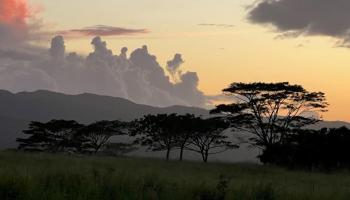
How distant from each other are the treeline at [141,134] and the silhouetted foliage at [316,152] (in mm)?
12631

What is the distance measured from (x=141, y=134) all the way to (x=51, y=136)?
43.3ft

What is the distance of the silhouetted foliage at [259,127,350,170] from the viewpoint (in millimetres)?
45562

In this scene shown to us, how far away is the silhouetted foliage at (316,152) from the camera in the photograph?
4556 cm

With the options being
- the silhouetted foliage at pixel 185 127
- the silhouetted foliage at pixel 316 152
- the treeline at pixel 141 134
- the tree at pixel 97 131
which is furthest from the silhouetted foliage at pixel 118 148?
the silhouetted foliage at pixel 316 152

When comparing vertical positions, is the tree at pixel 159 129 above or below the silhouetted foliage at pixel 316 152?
above

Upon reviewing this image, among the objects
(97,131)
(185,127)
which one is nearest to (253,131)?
(185,127)

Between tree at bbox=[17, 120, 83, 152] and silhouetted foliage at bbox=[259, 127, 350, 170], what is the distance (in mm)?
35060

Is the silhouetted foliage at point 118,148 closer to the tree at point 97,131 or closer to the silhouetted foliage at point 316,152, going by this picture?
the tree at point 97,131

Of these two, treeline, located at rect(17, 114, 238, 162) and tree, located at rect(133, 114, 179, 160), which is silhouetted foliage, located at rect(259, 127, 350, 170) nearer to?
treeline, located at rect(17, 114, 238, 162)

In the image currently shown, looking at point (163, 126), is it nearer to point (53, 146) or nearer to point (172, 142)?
point (172, 142)

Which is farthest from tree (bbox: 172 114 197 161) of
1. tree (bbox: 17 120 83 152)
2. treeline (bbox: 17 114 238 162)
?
tree (bbox: 17 120 83 152)

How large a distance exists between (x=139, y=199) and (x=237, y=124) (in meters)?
50.5

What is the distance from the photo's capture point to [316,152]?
150 feet

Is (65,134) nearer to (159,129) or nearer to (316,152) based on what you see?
(159,129)
